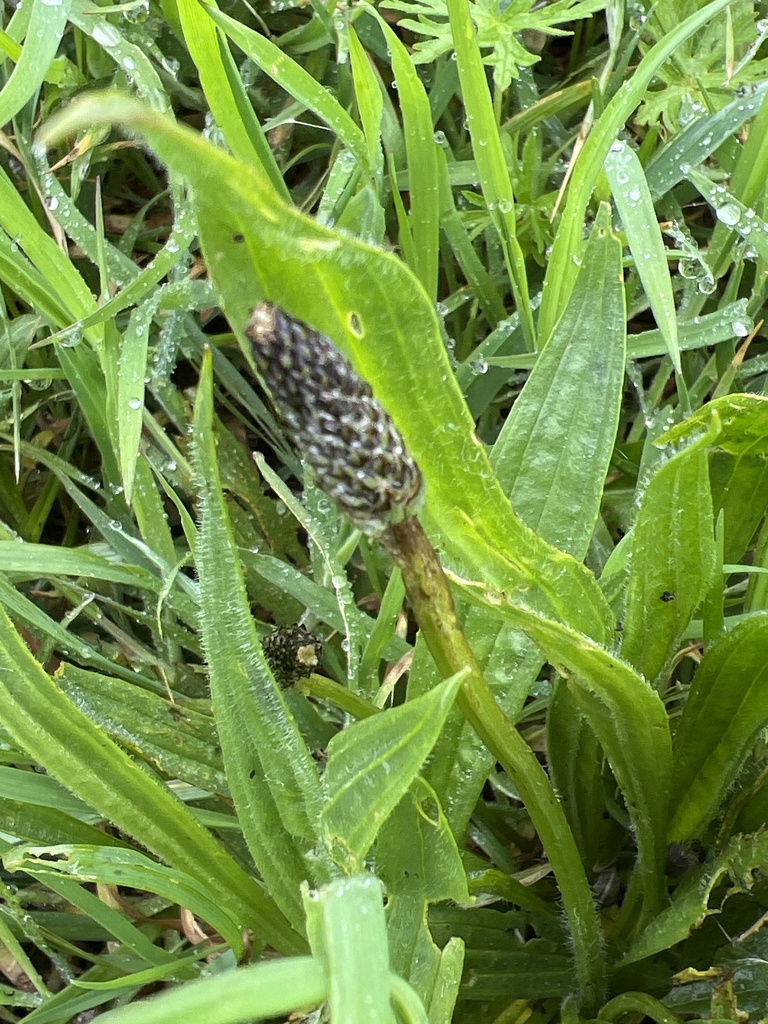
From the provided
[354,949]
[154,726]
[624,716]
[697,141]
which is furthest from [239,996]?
[697,141]

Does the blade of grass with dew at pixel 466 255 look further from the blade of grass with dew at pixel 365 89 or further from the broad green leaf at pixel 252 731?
the broad green leaf at pixel 252 731

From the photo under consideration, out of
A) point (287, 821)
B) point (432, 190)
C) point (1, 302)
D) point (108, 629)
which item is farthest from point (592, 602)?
point (1, 302)

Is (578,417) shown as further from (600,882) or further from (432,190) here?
(600,882)

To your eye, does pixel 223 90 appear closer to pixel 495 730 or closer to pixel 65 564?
pixel 65 564

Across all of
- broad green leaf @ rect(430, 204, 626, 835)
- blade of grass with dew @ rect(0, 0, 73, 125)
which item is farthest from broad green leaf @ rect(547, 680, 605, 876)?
blade of grass with dew @ rect(0, 0, 73, 125)

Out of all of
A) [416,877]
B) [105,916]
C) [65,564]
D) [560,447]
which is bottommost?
[105,916]

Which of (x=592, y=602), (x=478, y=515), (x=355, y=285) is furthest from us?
(x=592, y=602)

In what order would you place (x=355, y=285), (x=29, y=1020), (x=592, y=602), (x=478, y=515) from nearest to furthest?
(x=355, y=285) < (x=478, y=515) < (x=592, y=602) < (x=29, y=1020)
